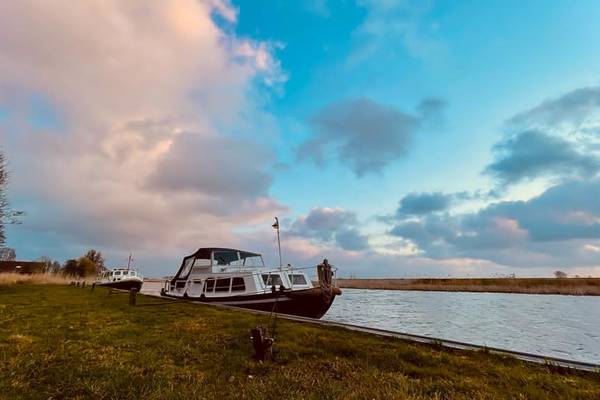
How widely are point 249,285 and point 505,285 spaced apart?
60.8 metres

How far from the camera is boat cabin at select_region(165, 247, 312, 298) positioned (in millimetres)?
25828

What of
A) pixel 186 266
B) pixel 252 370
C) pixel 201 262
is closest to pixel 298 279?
pixel 201 262

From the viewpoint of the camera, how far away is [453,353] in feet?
30.8

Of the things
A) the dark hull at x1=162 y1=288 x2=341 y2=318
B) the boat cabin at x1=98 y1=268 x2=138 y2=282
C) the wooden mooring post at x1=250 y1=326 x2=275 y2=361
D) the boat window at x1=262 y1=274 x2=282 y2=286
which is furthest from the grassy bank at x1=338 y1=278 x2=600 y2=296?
the wooden mooring post at x1=250 y1=326 x2=275 y2=361

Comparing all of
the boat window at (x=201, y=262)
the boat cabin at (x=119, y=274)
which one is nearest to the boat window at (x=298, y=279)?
the boat window at (x=201, y=262)

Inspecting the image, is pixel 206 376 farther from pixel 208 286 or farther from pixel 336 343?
pixel 208 286

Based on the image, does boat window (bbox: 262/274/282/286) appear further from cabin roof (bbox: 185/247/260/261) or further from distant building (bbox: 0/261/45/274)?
distant building (bbox: 0/261/45/274)

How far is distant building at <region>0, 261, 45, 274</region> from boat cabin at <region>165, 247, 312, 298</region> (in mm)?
88543

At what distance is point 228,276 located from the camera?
27.4 m

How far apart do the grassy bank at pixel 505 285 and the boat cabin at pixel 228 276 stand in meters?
53.3

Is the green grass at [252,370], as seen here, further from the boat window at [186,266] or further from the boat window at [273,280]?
the boat window at [186,266]

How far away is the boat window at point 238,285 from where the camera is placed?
26.5 m

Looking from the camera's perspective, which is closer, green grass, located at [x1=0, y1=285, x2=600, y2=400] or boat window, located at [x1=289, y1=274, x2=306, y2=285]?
green grass, located at [x1=0, y1=285, x2=600, y2=400]

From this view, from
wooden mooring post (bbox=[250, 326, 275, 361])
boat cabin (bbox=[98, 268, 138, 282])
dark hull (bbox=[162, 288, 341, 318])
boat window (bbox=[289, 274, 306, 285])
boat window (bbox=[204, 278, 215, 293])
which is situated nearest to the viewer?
wooden mooring post (bbox=[250, 326, 275, 361])
